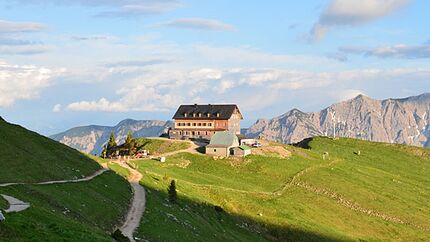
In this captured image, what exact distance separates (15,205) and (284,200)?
6396cm

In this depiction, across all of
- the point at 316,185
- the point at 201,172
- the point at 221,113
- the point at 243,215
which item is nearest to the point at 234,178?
the point at 201,172

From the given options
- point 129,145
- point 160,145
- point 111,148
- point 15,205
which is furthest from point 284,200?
point 15,205

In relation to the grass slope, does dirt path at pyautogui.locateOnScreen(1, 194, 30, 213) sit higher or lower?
higher

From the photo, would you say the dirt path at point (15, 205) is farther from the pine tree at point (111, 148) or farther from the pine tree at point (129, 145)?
the pine tree at point (111, 148)

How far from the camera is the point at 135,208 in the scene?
198ft

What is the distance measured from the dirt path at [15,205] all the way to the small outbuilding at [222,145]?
274 ft

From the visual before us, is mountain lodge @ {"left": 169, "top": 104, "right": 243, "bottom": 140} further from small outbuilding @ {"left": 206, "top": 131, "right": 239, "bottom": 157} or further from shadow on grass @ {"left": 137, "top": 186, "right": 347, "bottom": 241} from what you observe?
shadow on grass @ {"left": 137, "top": 186, "right": 347, "bottom": 241}

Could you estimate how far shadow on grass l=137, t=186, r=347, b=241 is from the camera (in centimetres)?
5269

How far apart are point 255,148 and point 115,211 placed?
7964cm

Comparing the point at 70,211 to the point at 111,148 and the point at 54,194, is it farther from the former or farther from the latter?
the point at 111,148

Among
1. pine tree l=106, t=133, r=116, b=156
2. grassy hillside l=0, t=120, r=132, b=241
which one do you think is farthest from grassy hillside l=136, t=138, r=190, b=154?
grassy hillside l=0, t=120, r=132, b=241

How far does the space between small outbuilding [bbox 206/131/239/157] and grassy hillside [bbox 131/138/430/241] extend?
12.0 ft

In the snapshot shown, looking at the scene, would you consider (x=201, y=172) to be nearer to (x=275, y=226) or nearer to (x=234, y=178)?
(x=234, y=178)

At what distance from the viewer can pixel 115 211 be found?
55062 mm
